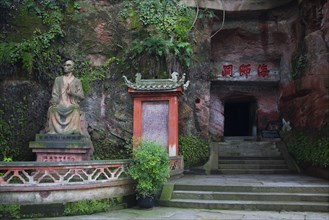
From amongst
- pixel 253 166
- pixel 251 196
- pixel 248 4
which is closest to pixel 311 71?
pixel 253 166

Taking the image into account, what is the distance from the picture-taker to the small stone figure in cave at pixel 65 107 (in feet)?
28.5

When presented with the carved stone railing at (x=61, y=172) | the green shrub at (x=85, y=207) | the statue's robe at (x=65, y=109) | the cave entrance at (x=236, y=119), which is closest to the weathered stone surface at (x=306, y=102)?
the cave entrance at (x=236, y=119)

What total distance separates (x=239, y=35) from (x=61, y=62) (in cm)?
777

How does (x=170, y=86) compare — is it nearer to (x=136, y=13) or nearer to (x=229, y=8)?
(x=136, y=13)

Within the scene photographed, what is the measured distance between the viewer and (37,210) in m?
6.36

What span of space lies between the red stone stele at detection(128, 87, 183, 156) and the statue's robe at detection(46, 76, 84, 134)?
191 centimetres

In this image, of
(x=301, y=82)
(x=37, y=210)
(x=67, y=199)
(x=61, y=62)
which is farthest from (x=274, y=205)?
(x=61, y=62)

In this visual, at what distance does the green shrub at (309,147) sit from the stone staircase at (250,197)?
2.33 m

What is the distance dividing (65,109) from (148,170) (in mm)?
3180

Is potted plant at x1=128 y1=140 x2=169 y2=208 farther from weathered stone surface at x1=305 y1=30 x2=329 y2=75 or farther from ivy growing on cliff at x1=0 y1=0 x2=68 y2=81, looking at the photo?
weathered stone surface at x1=305 y1=30 x2=329 y2=75

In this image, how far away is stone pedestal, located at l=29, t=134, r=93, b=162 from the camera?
8383mm

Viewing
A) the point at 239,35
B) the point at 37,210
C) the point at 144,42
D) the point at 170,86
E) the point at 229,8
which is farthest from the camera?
the point at 239,35

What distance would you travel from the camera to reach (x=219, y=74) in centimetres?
1527

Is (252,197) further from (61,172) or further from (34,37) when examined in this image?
(34,37)
